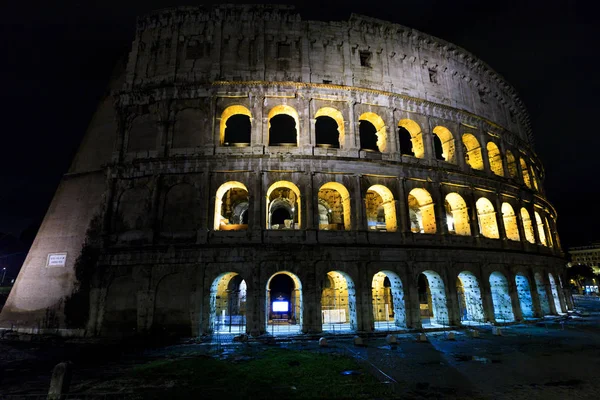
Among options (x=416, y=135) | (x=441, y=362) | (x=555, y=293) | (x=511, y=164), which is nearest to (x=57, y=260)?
(x=441, y=362)

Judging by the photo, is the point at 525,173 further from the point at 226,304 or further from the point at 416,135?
the point at 226,304

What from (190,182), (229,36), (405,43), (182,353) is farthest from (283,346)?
(405,43)

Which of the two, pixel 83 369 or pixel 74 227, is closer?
pixel 83 369

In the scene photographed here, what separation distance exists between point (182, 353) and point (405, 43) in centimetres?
2151

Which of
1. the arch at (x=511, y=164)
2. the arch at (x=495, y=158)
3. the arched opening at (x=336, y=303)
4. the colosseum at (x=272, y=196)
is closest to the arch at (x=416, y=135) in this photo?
the colosseum at (x=272, y=196)

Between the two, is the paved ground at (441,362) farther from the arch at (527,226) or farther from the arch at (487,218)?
the arch at (527,226)

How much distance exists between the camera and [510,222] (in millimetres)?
22016

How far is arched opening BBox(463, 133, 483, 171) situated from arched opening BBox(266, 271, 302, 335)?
576 inches

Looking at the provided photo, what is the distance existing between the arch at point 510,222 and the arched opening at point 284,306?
48.2ft

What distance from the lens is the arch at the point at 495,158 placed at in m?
22.9

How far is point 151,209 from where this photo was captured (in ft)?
54.7

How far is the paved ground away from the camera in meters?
7.72

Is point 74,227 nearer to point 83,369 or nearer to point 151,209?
point 151,209

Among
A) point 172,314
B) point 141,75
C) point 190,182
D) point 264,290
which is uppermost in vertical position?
point 141,75
